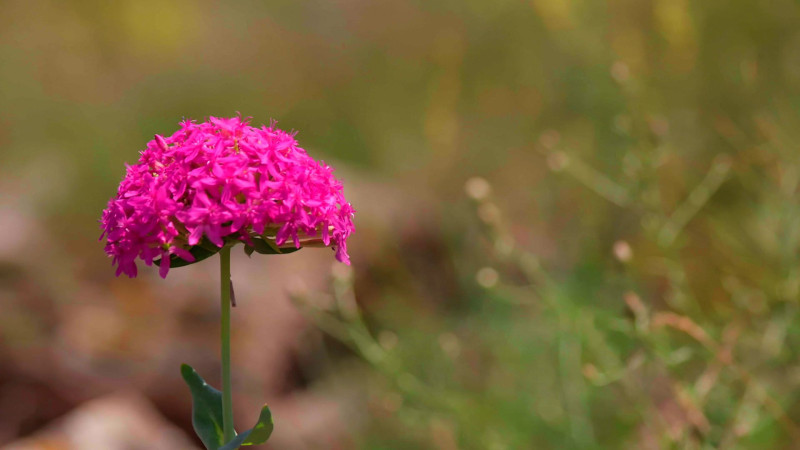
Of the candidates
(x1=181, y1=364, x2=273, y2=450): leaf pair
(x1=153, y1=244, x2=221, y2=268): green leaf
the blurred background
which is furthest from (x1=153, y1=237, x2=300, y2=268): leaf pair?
the blurred background

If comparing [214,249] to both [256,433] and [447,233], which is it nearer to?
[256,433]

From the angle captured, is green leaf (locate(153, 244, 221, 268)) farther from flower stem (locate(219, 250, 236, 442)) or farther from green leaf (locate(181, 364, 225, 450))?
green leaf (locate(181, 364, 225, 450))

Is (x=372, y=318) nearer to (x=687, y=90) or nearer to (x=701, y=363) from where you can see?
A: (x=701, y=363)

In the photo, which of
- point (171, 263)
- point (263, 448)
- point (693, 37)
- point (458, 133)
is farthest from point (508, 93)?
point (171, 263)

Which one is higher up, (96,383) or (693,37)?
(693,37)

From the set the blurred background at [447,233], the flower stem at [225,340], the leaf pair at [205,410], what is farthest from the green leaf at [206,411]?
the blurred background at [447,233]
